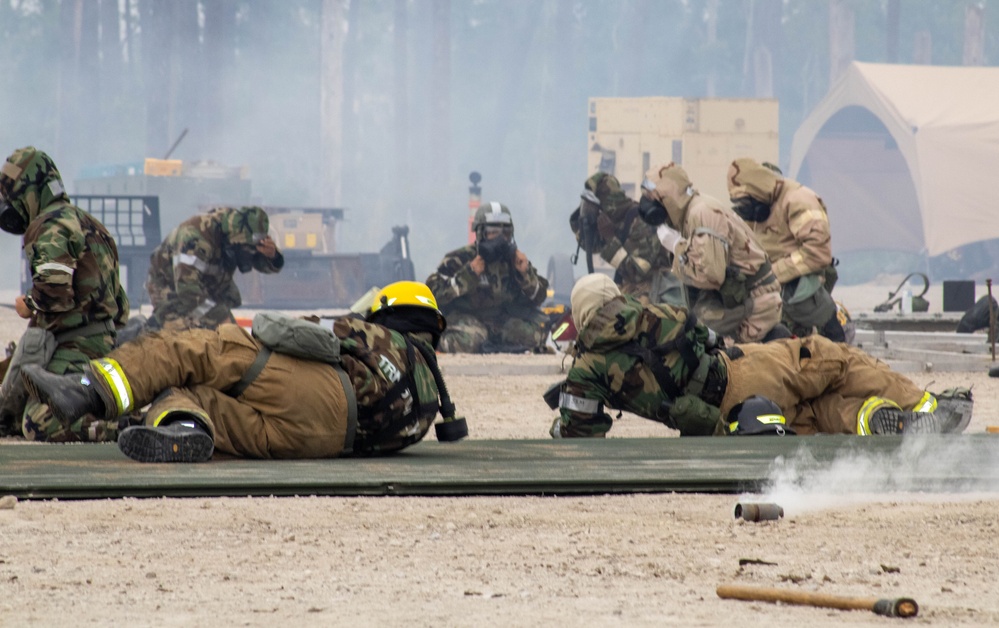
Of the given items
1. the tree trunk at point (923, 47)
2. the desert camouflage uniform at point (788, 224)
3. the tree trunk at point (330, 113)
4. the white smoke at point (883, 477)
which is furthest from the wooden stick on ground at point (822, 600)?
the tree trunk at point (923, 47)

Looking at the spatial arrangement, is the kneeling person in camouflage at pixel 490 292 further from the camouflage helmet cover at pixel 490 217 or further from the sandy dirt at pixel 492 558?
the sandy dirt at pixel 492 558

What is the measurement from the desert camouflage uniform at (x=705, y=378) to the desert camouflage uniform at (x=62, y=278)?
2261 mm

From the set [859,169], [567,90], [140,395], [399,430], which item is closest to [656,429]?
[399,430]

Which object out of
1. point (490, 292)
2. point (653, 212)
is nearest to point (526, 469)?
point (653, 212)

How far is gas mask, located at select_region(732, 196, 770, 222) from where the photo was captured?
457 inches

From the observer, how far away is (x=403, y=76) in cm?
5778

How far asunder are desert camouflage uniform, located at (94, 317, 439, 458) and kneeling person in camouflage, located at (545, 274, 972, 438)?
1.14 meters

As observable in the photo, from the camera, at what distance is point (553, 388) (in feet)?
25.5

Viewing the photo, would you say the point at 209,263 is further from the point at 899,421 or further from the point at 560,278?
the point at 560,278

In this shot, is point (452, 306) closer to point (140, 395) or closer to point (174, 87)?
point (140, 395)

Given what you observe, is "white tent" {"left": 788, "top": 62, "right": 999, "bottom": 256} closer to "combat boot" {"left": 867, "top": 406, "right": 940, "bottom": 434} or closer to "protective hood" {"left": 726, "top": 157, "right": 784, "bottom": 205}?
"protective hood" {"left": 726, "top": 157, "right": 784, "bottom": 205}

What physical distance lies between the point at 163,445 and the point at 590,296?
217 cm

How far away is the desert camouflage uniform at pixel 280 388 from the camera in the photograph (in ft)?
19.1

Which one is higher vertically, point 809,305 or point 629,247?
point 629,247
